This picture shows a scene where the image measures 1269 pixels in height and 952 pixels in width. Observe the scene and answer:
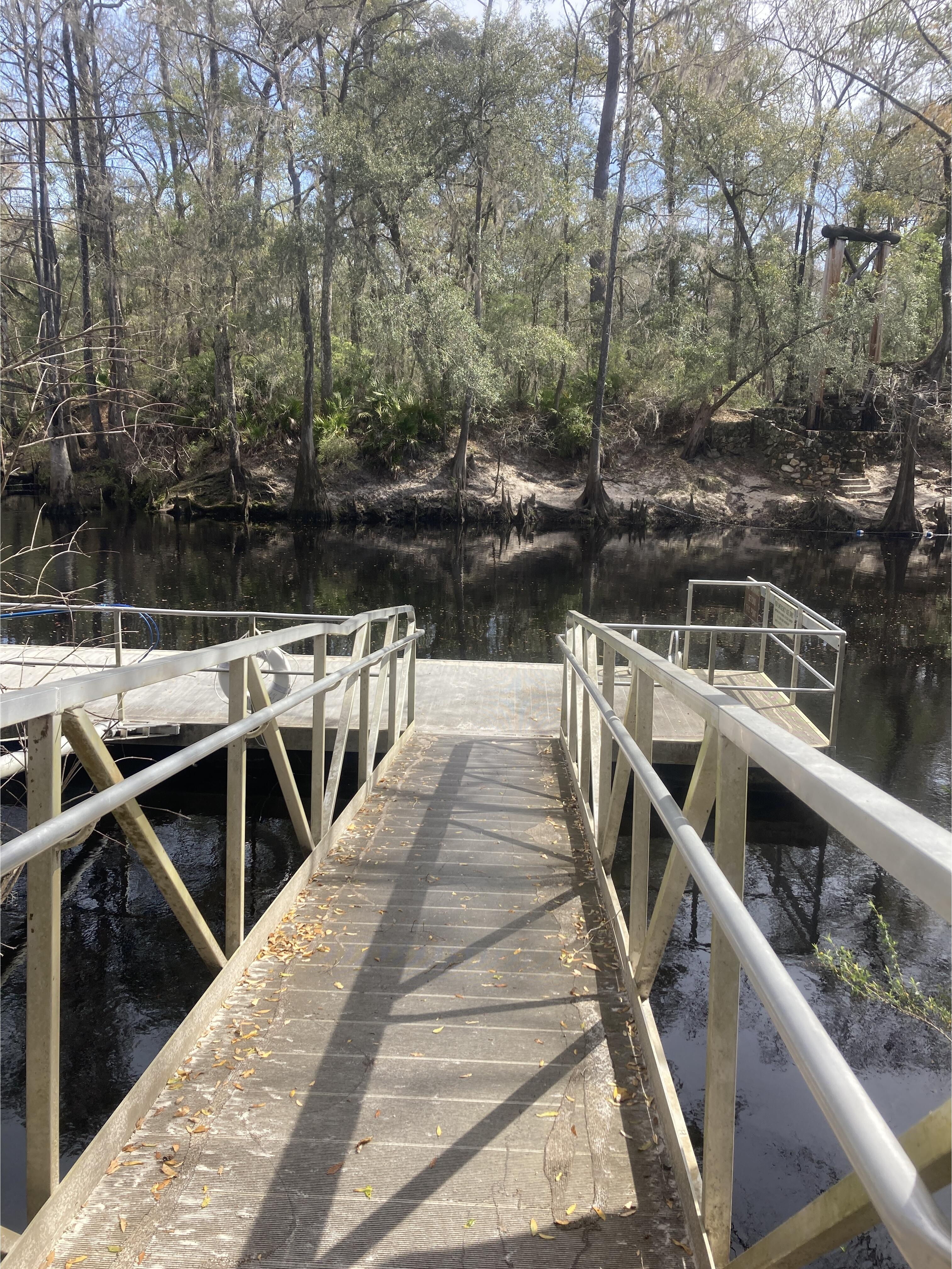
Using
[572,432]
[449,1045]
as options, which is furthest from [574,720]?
[572,432]

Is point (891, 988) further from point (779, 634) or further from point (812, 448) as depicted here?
point (812, 448)

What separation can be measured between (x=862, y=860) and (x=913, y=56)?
94.8 feet

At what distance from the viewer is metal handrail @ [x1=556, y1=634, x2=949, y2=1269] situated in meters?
0.90

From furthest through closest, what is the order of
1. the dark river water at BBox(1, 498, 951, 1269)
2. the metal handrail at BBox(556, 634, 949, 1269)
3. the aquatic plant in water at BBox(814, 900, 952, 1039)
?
the aquatic plant in water at BBox(814, 900, 952, 1039) < the dark river water at BBox(1, 498, 951, 1269) < the metal handrail at BBox(556, 634, 949, 1269)

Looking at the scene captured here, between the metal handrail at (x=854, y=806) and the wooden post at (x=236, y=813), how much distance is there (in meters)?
1.59

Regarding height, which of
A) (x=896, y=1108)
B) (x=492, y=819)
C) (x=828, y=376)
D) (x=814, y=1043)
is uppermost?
(x=828, y=376)

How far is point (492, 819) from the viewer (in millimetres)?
5512

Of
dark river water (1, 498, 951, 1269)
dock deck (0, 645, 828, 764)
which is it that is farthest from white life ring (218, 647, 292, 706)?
dark river water (1, 498, 951, 1269)

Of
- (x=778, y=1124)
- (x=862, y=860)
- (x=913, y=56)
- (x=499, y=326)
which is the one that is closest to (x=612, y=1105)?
(x=778, y=1124)

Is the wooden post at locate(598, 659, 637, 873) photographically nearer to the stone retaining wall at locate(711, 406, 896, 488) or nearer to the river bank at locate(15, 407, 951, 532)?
the river bank at locate(15, 407, 951, 532)

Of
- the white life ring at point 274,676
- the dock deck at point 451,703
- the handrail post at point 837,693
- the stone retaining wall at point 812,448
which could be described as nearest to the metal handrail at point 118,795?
the dock deck at point 451,703

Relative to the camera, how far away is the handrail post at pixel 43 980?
187 cm

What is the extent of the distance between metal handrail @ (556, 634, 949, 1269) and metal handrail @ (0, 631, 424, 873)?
4.05 ft

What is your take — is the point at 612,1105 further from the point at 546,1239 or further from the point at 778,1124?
the point at 778,1124
